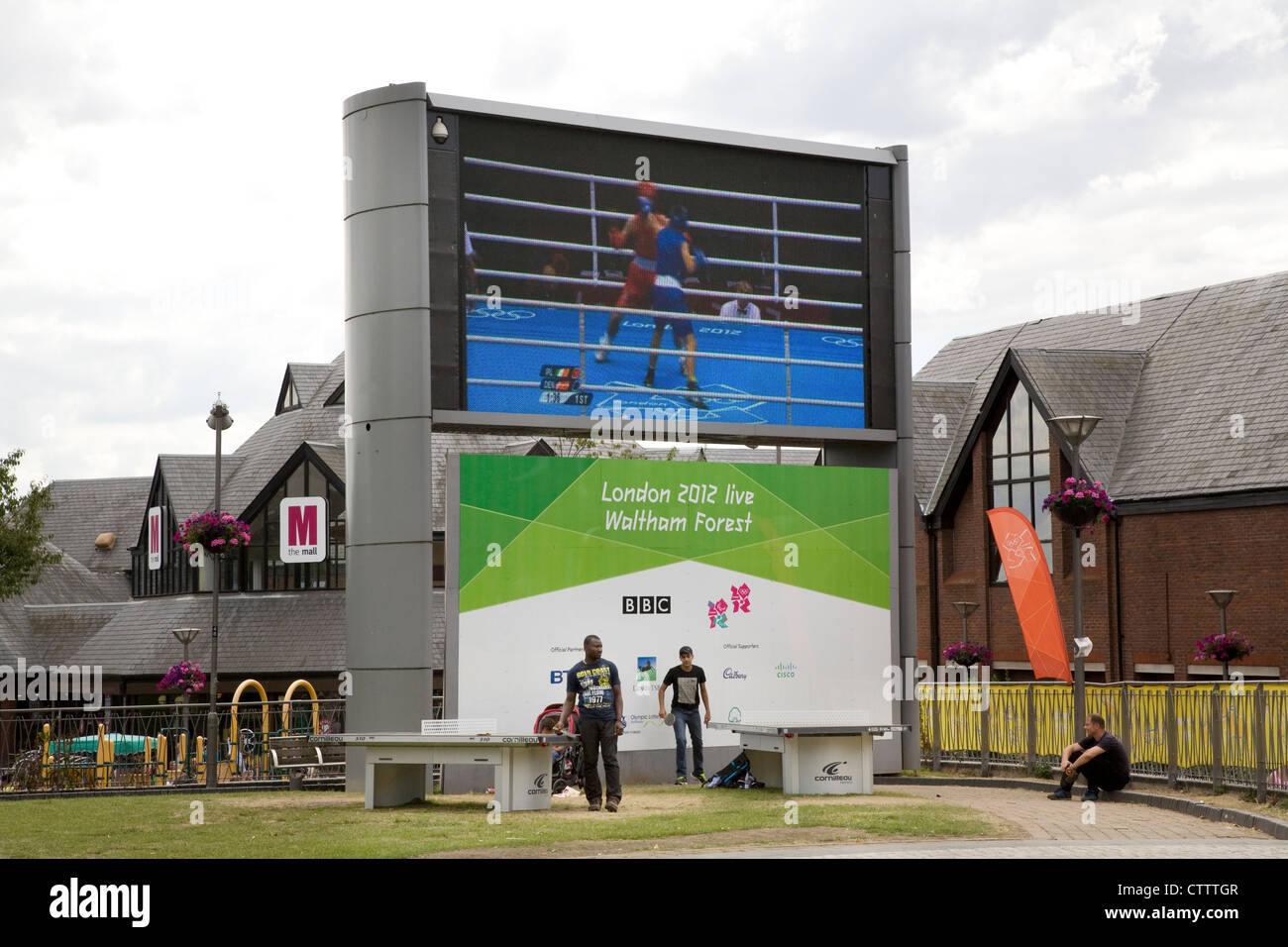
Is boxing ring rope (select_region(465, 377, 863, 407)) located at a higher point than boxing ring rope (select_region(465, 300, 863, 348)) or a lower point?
lower

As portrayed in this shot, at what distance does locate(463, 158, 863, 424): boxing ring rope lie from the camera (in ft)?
62.7

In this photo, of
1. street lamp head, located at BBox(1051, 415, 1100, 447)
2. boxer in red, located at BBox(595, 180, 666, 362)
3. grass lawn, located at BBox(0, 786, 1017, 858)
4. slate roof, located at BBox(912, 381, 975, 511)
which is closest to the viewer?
grass lawn, located at BBox(0, 786, 1017, 858)

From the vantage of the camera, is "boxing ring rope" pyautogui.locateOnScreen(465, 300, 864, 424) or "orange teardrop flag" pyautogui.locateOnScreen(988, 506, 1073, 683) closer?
"boxing ring rope" pyautogui.locateOnScreen(465, 300, 864, 424)

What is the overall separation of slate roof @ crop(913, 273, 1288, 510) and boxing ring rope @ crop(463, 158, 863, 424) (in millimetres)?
15125

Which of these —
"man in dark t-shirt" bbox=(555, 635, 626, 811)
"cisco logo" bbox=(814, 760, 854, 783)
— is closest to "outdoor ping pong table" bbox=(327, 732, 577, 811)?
"man in dark t-shirt" bbox=(555, 635, 626, 811)

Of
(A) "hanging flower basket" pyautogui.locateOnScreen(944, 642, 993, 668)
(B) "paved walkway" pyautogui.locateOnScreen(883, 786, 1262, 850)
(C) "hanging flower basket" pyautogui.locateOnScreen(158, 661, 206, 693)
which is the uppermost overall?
(A) "hanging flower basket" pyautogui.locateOnScreen(944, 642, 993, 668)

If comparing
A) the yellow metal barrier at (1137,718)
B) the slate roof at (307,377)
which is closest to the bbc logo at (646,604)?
the yellow metal barrier at (1137,718)

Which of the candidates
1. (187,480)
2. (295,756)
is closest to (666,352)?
(295,756)

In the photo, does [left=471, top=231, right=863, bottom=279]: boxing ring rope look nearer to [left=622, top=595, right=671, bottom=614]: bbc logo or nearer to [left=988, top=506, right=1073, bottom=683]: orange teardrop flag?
[left=622, top=595, right=671, bottom=614]: bbc logo

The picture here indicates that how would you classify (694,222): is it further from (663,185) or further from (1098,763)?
(1098,763)

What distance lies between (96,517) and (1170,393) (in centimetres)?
4608

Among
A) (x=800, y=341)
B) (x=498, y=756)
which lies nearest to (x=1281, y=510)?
(x=800, y=341)

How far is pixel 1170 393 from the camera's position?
3772 cm

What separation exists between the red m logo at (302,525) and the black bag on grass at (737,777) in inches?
1262
